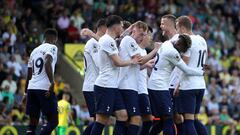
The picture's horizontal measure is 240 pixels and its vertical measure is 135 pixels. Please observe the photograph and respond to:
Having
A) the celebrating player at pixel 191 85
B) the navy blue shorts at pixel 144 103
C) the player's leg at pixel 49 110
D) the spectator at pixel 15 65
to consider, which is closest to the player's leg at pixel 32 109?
the player's leg at pixel 49 110

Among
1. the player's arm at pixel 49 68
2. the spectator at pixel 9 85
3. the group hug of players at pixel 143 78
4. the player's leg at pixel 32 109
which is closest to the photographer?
the group hug of players at pixel 143 78

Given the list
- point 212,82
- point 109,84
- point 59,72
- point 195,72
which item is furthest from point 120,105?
point 212,82

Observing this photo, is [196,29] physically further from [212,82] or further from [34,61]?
[34,61]

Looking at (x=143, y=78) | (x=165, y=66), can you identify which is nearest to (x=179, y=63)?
(x=165, y=66)

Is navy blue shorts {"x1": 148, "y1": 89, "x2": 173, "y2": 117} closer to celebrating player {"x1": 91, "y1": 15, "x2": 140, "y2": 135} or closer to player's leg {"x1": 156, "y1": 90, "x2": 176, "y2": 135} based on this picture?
player's leg {"x1": 156, "y1": 90, "x2": 176, "y2": 135}

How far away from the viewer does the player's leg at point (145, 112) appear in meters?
17.6

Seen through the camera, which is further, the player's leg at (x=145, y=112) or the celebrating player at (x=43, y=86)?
the celebrating player at (x=43, y=86)

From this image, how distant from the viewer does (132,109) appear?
16.9 metres

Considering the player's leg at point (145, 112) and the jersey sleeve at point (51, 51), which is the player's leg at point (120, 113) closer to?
the player's leg at point (145, 112)

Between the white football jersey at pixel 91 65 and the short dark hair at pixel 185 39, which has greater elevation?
the short dark hair at pixel 185 39

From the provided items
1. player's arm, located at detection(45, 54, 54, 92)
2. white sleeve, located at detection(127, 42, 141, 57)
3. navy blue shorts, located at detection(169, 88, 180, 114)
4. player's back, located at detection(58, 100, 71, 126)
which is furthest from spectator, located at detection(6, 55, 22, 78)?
white sleeve, located at detection(127, 42, 141, 57)

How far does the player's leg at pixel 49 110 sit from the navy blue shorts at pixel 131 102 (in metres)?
2.04

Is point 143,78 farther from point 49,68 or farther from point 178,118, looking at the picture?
point 49,68

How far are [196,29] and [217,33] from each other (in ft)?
4.39
